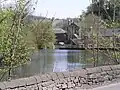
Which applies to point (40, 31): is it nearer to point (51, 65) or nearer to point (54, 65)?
point (51, 65)

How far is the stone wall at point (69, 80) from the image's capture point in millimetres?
8478

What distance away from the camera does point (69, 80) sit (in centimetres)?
1014

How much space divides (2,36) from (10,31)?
1.38 feet

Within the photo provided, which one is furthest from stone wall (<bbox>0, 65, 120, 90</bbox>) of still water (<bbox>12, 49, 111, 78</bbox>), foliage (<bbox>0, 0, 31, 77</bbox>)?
still water (<bbox>12, 49, 111, 78</bbox>)

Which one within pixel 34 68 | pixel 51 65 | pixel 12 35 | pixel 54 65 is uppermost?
pixel 12 35

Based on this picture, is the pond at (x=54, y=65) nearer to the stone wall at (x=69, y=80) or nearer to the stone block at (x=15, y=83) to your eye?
the stone wall at (x=69, y=80)

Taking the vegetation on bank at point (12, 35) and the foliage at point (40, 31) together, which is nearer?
the vegetation on bank at point (12, 35)

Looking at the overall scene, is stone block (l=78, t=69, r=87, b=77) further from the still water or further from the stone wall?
the still water

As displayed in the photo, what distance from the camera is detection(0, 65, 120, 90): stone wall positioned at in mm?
8478

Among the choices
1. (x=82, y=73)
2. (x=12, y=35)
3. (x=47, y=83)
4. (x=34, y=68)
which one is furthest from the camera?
(x=34, y=68)

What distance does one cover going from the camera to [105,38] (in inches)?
703

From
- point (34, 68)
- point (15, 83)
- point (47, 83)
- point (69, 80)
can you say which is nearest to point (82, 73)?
point (69, 80)

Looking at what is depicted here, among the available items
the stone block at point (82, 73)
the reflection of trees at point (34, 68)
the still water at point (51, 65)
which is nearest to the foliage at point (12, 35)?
the still water at point (51, 65)

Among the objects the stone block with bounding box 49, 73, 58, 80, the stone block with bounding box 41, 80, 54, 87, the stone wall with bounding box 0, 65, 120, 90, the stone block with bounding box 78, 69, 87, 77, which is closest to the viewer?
the stone wall with bounding box 0, 65, 120, 90
